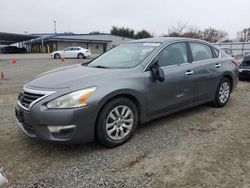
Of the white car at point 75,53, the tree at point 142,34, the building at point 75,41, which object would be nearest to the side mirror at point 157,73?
the white car at point 75,53

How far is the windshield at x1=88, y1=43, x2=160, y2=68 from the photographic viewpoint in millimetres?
3828

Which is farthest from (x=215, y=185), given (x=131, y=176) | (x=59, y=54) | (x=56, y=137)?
(x=59, y=54)

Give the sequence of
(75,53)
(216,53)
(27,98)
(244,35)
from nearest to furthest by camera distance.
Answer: (27,98), (216,53), (75,53), (244,35)

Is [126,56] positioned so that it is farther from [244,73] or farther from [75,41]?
[75,41]

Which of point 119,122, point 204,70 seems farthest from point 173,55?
point 119,122

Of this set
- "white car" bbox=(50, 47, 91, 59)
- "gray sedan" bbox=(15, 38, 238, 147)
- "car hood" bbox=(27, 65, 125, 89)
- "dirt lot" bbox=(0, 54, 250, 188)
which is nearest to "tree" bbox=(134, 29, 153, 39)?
"white car" bbox=(50, 47, 91, 59)

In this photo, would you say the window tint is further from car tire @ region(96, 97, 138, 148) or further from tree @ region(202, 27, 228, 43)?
tree @ region(202, 27, 228, 43)

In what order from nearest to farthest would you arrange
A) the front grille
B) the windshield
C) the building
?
the front grille, the windshield, the building

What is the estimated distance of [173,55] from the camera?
413cm

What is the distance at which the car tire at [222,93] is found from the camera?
16.5 ft

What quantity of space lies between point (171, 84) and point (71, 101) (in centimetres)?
172

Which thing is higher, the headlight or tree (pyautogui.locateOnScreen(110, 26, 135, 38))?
tree (pyautogui.locateOnScreen(110, 26, 135, 38))

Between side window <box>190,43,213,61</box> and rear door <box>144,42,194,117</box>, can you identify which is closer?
rear door <box>144,42,194,117</box>

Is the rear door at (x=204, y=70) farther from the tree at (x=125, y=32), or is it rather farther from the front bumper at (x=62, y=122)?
the tree at (x=125, y=32)
